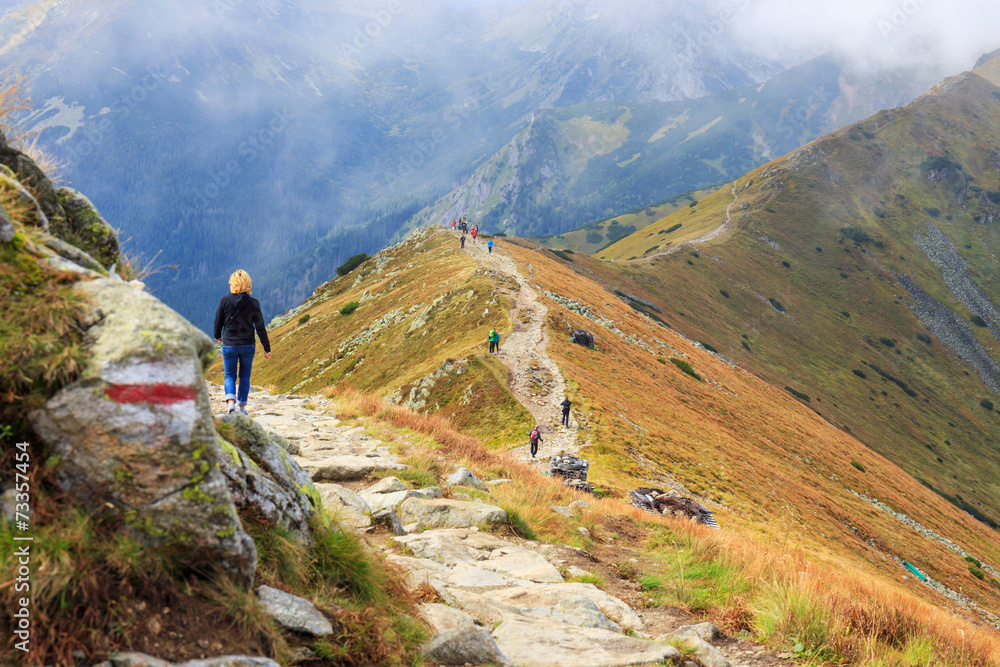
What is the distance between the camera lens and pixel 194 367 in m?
4.16

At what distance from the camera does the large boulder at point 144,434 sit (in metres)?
3.68

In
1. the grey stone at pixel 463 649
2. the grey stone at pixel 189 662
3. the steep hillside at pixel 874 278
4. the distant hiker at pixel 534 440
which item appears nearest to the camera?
the grey stone at pixel 189 662

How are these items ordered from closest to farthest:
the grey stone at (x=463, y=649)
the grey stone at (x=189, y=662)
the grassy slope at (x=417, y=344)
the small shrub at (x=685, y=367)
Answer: the grey stone at (x=189, y=662)
the grey stone at (x=463, y=649)
the grassy slope at (x=417, y=344)
the small shrub at (x=685, y=367)

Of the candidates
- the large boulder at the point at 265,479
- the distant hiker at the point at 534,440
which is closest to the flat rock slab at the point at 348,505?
the large boulder at the point at 265,479

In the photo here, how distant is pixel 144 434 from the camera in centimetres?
382

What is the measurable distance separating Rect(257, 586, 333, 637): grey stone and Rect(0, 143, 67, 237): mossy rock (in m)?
5.06

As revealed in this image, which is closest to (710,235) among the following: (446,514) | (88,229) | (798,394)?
(798,394)

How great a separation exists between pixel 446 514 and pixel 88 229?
7.34 metres

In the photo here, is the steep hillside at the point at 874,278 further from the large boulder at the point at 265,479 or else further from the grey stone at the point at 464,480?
the large boulder at the point at 265,479

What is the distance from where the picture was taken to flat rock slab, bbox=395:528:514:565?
8.12m

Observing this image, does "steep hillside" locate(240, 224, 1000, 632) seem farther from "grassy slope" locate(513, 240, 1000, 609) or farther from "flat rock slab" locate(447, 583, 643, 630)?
"flat rock slab" locate(447, 583, 643, 630)

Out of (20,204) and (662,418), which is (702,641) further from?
(662,418)

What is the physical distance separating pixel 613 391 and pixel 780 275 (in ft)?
352

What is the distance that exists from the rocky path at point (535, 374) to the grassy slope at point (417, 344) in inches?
36.3
